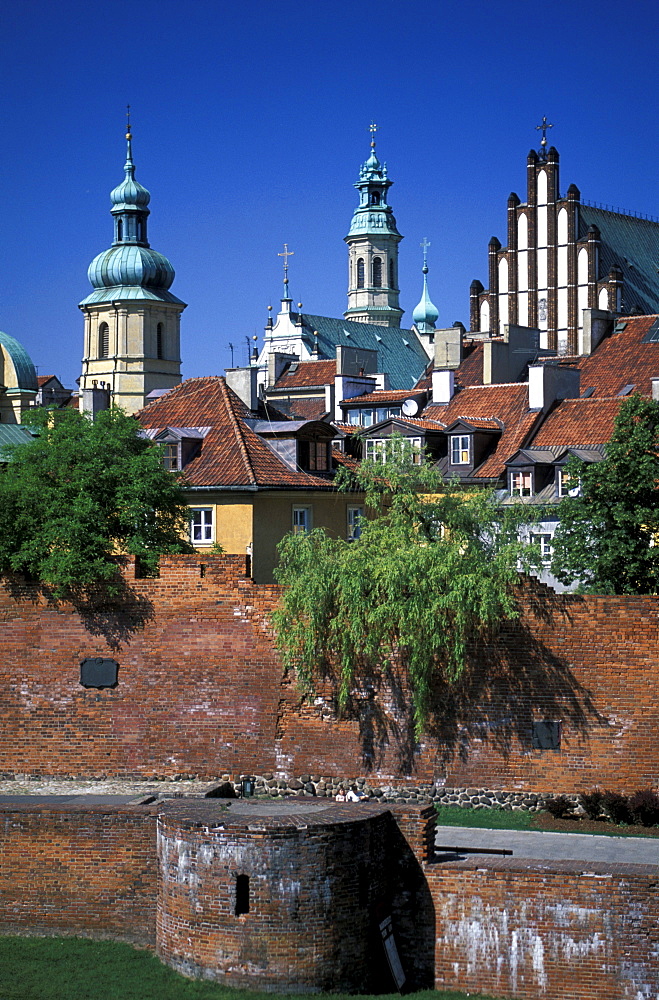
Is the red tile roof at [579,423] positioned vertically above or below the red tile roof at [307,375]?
below

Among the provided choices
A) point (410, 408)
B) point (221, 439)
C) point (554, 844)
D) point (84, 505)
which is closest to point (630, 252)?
point (410, 408)

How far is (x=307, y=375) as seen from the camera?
3127 inches

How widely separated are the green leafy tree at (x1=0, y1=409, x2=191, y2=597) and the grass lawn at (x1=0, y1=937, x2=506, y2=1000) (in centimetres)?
778

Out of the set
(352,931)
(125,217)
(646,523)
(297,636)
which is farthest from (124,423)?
(125,217)

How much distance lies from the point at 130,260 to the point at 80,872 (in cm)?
8563

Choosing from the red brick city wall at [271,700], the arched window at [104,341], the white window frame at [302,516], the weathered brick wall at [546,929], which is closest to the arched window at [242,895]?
the weathered brick wall at [546,929]

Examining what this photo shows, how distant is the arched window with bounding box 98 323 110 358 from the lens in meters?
104

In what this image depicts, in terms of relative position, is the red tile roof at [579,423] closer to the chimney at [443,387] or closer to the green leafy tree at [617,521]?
the chimney at [443,387]

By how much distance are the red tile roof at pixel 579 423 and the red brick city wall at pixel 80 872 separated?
74.5 feet

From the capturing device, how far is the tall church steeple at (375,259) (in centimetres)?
13850

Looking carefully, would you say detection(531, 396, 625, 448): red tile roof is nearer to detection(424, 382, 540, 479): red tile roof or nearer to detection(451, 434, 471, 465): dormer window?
detection(424, 382, 540, 479): red tile roof

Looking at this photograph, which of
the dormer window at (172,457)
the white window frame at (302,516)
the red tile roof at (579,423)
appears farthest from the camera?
the red tile roof at (579,423)

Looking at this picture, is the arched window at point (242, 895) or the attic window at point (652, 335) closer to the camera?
the arched window at point (242, 895)

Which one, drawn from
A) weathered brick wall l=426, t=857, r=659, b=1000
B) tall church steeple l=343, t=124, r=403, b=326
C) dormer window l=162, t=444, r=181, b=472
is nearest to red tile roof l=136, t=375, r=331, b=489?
dormer window l=162, t=444, r=181, b=472
